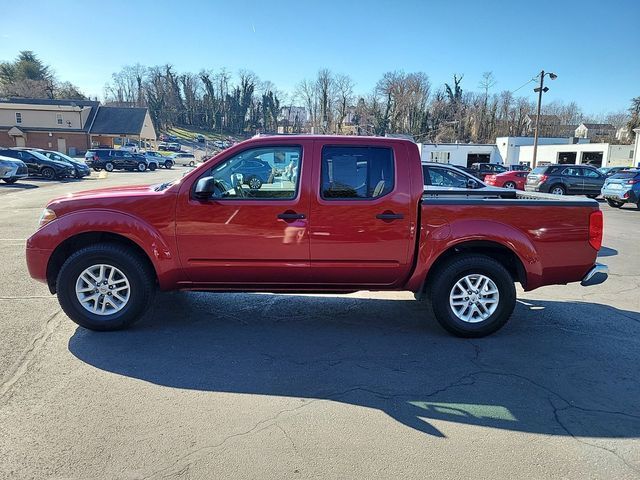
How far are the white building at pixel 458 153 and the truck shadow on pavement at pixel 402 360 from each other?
44.1 m

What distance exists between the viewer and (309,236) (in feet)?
14.2

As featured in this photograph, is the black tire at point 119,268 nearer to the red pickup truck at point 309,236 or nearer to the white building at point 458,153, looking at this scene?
the red pickup truck at point 309,236

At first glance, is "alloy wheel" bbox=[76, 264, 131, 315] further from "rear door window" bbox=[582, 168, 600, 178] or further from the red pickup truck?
"rear door window" bbox=[582, 168, 600, 178]

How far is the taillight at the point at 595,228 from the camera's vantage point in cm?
446

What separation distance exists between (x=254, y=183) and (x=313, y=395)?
210 centimetres

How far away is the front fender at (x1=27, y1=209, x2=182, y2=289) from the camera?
14.2 ft

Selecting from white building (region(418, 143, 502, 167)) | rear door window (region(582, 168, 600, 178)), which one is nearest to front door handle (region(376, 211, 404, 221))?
rear door window (region(582, 168, 600, 178))

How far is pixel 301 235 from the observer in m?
4.32

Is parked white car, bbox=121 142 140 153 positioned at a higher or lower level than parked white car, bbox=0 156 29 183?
higher

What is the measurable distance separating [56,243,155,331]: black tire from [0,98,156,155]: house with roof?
64684mm

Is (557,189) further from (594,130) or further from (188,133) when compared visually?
(188,133)

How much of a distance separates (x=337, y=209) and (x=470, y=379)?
6.20ft

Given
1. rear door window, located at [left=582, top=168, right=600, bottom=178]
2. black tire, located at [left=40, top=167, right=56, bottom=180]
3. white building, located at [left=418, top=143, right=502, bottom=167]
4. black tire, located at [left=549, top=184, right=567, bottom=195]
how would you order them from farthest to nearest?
white building, located at [left=418, top=143, right=502, bottom=167] < black tire, located at [left=40, top=167, right=56, bottom=180] < rear door window, located at [left=582, top=168, right=600, bottom=178] < black tire, located at [left=549, top=184, right=567, bottom=195]

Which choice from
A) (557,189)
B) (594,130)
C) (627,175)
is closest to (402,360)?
(627,175)
